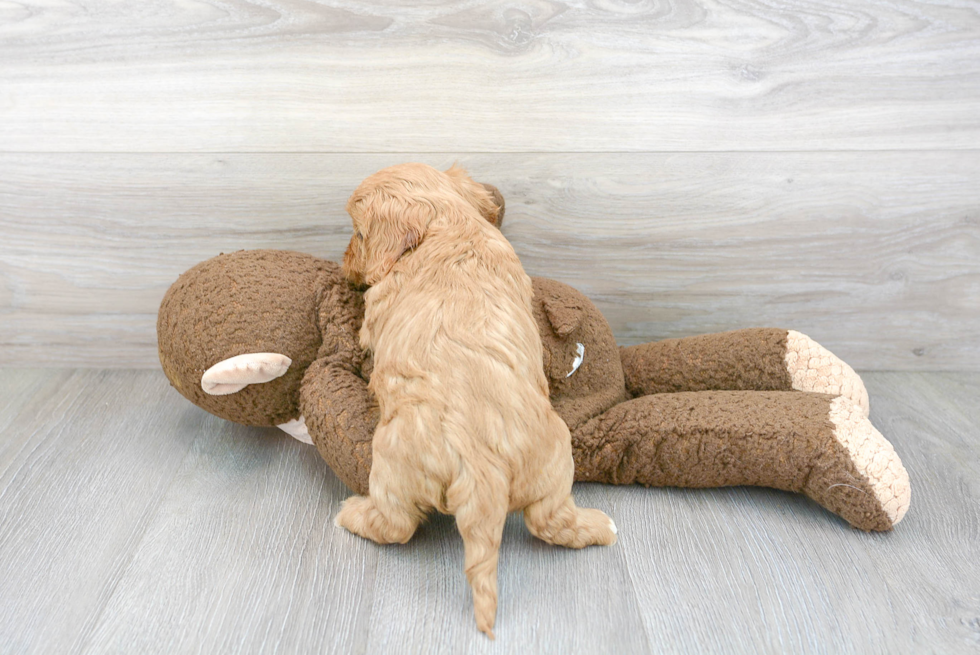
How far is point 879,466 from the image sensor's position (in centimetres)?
117

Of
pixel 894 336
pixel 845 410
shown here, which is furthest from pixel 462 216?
pixel 894 336

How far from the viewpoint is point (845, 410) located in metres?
1.26

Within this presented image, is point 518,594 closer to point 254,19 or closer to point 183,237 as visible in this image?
point 183,237

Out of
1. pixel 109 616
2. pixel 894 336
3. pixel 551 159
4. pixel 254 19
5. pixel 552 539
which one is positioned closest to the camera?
pixel 109 616

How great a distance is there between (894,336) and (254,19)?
1.64m

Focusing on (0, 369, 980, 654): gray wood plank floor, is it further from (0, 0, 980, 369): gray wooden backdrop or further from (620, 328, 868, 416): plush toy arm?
(0, 0, 980, 369): gray wooden backdrop

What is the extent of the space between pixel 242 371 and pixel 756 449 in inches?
36.0

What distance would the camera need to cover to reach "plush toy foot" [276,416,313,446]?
1376 millimetres

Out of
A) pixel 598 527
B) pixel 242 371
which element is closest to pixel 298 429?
pixel 242 371

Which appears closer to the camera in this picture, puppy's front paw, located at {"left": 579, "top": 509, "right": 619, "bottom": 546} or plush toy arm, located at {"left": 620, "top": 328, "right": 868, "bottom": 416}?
puppy's front paw, located at {"left": 579, "top": 509, "right": 619, "bottom": 546}

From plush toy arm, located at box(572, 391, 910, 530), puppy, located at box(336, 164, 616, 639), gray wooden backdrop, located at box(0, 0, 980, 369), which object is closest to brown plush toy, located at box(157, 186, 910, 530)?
plush toy arm, located at box(572, 391, 910, 530)

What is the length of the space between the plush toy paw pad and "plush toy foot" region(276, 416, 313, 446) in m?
0.97

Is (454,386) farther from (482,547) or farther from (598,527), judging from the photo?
(598,527)

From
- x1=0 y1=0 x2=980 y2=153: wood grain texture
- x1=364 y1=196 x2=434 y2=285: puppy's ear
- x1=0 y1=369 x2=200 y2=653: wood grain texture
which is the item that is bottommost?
x1=0 y1=369 x2=200 y2=653: wood grain texture
